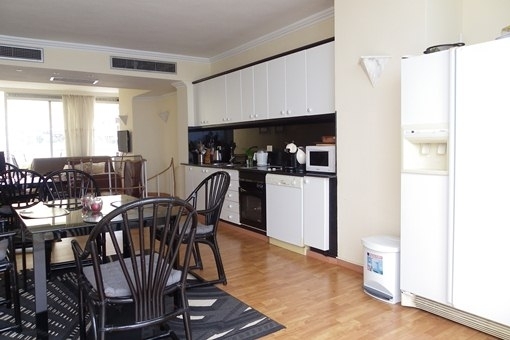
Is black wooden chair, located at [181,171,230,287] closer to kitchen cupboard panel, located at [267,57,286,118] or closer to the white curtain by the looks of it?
kitchen cupboard panel, located at [267,57,286,118]

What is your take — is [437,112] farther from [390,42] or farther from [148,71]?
[148,71]

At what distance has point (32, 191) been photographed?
13.9 ft

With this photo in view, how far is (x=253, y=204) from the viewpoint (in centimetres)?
468

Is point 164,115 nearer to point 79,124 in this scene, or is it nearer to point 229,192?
point 79,124

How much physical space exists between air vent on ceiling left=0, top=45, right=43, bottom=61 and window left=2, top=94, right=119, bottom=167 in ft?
17.3

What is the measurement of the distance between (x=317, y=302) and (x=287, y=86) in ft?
7.99

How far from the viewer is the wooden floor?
234cm

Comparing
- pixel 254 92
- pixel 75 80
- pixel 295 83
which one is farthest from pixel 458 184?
pixel 75 80

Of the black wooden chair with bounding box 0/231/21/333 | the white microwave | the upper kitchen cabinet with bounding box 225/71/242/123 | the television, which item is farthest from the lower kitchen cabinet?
the television

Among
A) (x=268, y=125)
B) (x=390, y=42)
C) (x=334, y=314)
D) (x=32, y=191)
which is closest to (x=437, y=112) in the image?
(x=390, y=42)

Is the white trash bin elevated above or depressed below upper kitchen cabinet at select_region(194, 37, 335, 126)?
below

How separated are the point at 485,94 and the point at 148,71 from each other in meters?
4.80

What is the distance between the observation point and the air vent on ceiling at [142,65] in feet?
18.2

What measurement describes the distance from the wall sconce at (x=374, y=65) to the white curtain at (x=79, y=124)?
29.1 ft
